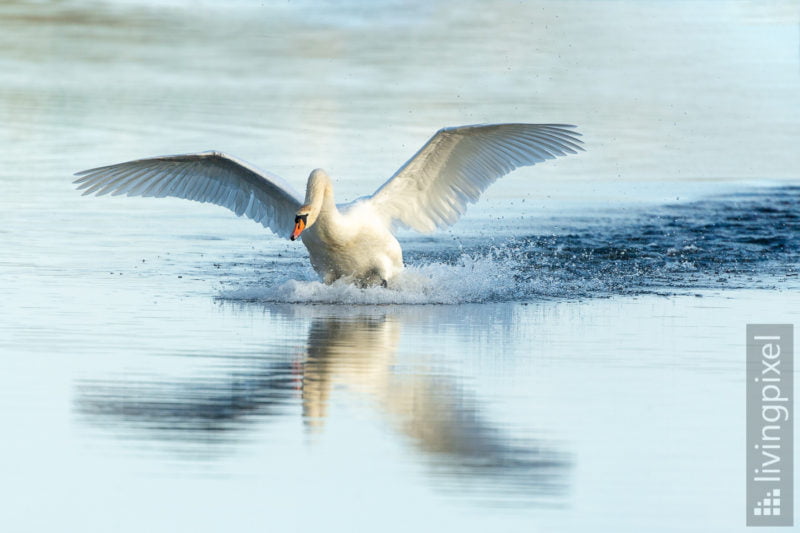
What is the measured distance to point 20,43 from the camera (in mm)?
45000

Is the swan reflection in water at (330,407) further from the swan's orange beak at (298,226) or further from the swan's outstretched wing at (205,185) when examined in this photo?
the swan's outstretched wing at (205,185)

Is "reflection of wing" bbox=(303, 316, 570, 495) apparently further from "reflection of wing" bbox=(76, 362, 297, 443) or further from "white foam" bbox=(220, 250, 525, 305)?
"white foam" bbox=(220, 250, 525, 305)

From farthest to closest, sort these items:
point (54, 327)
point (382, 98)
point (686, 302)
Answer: point (382, 98) → point (686, 302) → point (54, 327)

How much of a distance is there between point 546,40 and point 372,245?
107 feet

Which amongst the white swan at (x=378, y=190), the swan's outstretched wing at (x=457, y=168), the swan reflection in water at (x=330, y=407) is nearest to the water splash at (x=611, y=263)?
the white swan at (x=378, y=190)

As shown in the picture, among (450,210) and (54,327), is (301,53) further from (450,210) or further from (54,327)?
(54,327)

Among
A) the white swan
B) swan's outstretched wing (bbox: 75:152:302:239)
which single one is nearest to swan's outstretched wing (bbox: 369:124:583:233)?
the white swan

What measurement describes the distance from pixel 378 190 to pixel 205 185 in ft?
6.29

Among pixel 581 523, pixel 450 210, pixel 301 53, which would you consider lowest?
pixel 581 523

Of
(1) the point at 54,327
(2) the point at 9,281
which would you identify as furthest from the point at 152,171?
(1) the point at 54,327

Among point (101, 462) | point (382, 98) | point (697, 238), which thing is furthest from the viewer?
point (382, 98)

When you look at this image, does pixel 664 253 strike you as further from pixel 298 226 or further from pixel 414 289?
pixel 298 226

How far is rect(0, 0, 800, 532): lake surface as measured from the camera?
290 inches

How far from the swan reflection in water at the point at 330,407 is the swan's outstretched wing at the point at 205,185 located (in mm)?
4538
